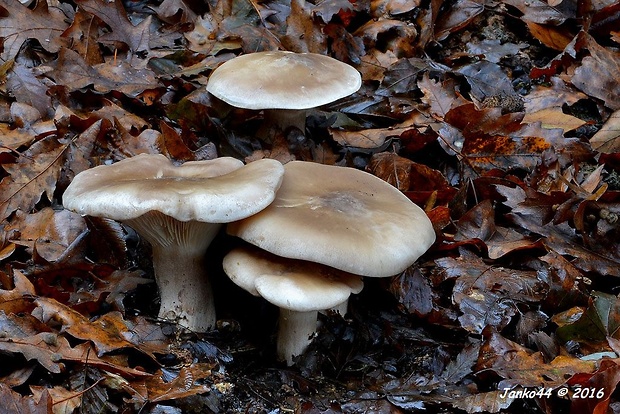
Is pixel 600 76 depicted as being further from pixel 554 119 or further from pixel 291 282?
pixel 291 282

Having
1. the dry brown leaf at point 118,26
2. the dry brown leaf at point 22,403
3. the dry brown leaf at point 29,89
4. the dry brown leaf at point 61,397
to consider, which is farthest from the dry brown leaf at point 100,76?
the dry brown leaf at point 22,403

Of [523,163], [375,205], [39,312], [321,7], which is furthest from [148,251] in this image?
[321,7]

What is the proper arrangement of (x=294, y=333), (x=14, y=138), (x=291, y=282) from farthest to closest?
(x=14, y=138), (x=294, y=333), (x=291, y=282)

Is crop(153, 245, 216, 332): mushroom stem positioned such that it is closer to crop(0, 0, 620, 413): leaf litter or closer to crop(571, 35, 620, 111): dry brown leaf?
crop(0, 0, 620, 413): leaf litter

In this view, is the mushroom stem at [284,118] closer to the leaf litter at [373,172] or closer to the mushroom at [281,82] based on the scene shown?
the leaf litter at [373,172]

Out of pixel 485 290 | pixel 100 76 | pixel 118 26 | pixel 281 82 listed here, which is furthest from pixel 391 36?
pixel 485 290

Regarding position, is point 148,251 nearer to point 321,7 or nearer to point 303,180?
point 303,180
